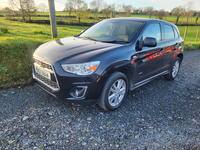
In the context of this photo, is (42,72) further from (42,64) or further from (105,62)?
(105,62)

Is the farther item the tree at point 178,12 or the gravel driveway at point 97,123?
the tree at point 178,12

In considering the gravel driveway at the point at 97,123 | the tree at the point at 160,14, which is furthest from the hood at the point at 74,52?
the tree at the point at 160,14

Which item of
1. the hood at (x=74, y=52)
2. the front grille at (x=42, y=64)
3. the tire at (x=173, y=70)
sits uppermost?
the hood at (x=74, y=52)

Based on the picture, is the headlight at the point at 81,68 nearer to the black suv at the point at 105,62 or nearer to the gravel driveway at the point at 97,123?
the black suv at the point at 105,62

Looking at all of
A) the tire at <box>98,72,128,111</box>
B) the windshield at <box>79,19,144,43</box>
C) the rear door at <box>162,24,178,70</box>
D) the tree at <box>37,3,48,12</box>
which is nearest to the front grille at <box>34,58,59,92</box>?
the tire at <box>98,72,128,111</box>

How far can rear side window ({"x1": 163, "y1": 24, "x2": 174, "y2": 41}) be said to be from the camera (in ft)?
13.9

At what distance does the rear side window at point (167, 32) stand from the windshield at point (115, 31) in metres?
1.01

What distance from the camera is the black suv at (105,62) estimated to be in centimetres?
257

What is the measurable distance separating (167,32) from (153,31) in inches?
33.5

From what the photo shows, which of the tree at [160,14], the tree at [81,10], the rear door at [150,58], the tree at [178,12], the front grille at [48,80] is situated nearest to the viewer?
the front grille at [48,80]

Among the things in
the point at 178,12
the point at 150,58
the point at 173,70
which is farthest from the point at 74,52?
the point at 178,12

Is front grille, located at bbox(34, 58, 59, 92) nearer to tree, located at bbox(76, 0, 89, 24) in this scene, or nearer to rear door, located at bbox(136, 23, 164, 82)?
rear door, located at bbox(136, 23, 164, 82)

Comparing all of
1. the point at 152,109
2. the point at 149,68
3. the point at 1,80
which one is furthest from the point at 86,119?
the point at 1,80

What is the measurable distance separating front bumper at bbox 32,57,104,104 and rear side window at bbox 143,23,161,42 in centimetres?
172
